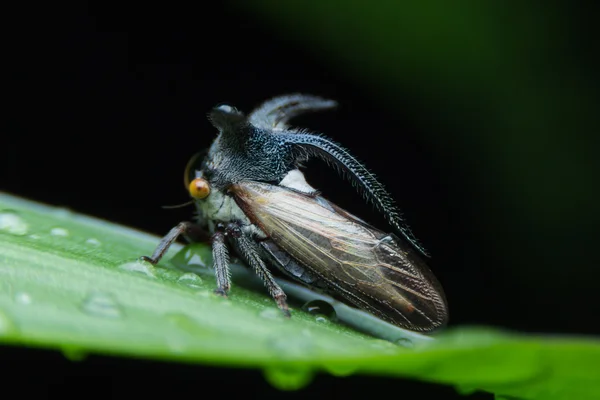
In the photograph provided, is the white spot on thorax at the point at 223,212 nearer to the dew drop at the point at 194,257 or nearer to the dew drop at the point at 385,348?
the dew drop at the point at 194,257

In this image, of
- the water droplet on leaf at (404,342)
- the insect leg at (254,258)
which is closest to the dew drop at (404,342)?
the water droplet on leaf at (404,342)

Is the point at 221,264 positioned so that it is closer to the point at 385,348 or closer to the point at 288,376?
the point at 385,348

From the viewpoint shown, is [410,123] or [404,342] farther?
[410,123]

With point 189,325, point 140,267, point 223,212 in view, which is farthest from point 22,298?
point 223,212

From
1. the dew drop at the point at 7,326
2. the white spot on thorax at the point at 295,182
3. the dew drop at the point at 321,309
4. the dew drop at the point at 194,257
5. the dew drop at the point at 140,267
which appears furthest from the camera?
the dew drop at the point at 194,257

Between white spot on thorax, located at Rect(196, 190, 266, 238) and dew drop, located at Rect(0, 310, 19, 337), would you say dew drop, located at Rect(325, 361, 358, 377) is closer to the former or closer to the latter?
dew drop, located at Rect(0, 310, 19, 337)

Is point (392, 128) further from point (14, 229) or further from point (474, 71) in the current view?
point (14, 229)

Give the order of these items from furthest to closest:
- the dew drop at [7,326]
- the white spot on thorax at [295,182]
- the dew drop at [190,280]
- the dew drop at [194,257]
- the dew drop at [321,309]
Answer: the dew drop at [194,257] → the white spot on thorax at [295,182] → the dew drop at [321,309] → the dew drop at [190,280] → the dew drop at [7,326]

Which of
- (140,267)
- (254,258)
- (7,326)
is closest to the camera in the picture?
(7,326)

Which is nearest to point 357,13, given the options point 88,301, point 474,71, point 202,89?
point 474,71
